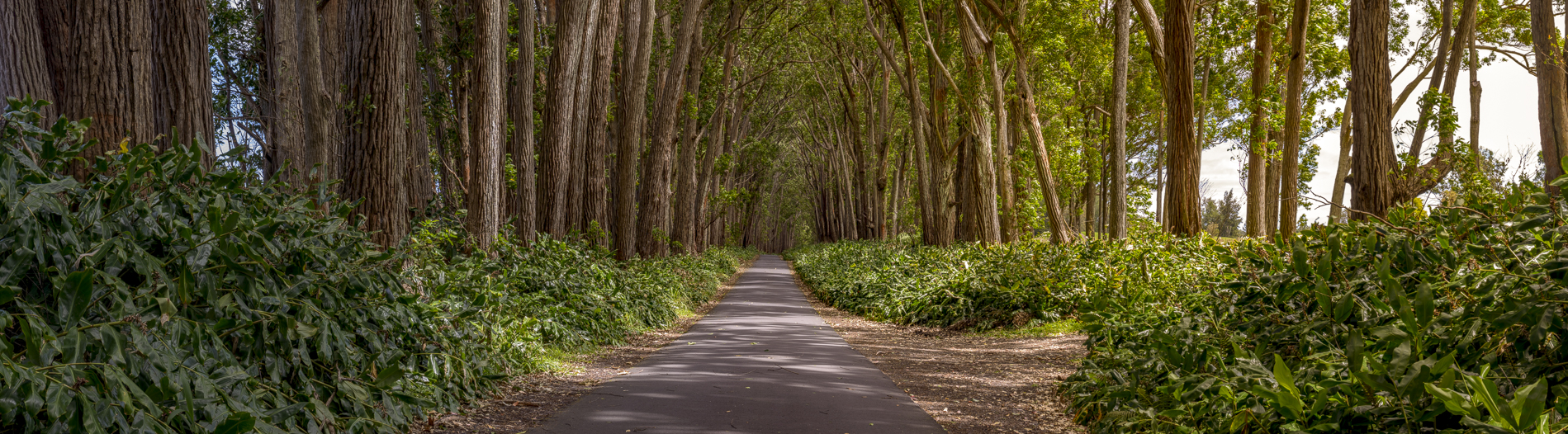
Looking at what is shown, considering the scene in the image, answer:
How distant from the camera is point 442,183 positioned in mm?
17688

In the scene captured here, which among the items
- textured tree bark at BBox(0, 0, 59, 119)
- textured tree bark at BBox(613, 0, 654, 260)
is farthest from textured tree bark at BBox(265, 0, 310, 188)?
textured tree bark at BBox(0, 0, 59, 119)

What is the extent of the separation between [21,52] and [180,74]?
80cm

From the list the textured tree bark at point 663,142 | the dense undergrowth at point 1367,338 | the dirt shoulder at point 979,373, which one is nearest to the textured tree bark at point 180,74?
the dirt shoulder at point 979,373

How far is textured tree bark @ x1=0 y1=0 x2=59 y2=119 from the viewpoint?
463cm

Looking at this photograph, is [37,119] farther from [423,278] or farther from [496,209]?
[496,209]

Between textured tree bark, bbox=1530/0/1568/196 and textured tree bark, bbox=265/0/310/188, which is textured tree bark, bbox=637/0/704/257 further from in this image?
textured tree bark, bbox=1530/0/1568/196

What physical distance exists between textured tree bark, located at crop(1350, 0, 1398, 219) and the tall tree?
4401mm

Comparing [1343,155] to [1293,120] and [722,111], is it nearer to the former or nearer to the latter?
[1293,120]

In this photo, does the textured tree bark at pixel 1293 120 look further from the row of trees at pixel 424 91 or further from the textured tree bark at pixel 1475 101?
the row of trees at pixel 424 91

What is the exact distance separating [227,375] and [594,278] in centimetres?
852

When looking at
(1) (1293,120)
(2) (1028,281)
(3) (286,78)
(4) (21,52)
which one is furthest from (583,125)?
(1) (1293,120)

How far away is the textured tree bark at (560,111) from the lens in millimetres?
13086

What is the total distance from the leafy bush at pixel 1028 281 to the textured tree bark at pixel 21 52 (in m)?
7.65

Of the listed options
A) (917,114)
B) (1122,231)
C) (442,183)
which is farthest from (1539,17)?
(442,183)
